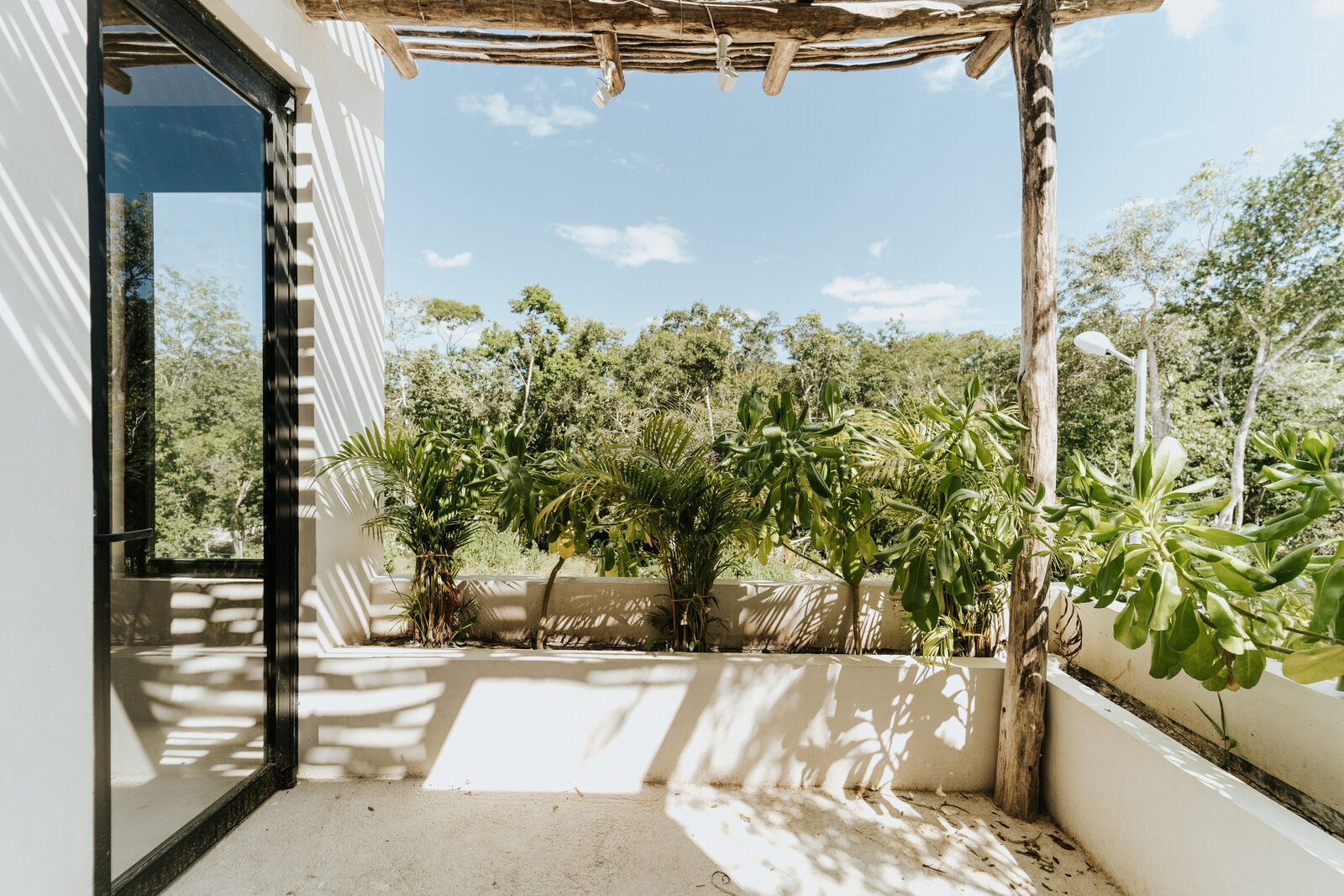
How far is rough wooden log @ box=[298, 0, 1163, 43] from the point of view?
6.54ft

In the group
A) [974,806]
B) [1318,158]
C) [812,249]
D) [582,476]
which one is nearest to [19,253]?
[582,476]

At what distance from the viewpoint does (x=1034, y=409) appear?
2.04 m

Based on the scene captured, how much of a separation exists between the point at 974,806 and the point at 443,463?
8.75 feet

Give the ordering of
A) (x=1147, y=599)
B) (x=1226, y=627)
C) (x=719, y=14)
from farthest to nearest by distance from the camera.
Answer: (x=719, y=14) < (x=1147, y=599) < (x=1226, y=627)

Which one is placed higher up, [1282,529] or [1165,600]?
[1282,529]

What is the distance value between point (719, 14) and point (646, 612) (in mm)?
2678

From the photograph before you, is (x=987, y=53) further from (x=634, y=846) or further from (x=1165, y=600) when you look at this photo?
(x=634, y=846)

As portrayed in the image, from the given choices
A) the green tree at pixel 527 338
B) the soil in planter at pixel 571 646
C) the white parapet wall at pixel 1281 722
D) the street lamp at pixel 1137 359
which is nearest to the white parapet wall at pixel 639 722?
the soil in planter at pixel 571 646

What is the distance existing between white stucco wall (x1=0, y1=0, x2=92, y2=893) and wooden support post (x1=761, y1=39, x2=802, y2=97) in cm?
220

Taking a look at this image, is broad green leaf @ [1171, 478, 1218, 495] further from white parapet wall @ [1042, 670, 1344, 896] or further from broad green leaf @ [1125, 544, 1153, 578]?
white parapet wall @ [1042, 670, 1344, 896]

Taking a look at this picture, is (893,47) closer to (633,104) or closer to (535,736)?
(535,736)

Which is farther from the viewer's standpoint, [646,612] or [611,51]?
[646,612]

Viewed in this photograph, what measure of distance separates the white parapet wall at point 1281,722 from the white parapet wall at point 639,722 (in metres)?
0.60

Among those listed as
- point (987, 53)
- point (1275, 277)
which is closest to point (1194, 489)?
point (987, 53)
